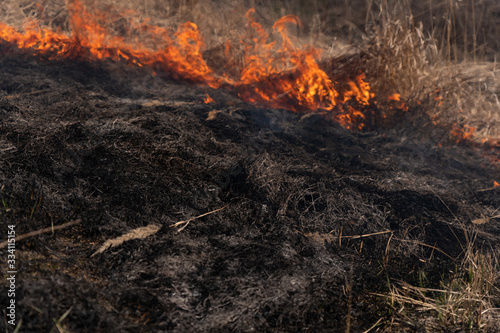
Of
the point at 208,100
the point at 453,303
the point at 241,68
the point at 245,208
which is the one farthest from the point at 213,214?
the point at 241,68

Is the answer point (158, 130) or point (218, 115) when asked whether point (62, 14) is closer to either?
point (218, 115)

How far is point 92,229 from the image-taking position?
6.43 feet

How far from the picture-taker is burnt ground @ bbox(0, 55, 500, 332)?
1.60 m

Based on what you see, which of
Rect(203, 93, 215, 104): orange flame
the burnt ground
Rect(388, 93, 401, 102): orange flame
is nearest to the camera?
the burnt ground

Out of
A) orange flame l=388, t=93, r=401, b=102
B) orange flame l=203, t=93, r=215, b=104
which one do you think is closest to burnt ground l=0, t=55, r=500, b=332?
orange flame l=203, t=93, r=215, b=104

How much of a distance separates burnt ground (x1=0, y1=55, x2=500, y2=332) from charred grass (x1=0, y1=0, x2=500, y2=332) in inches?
0.4

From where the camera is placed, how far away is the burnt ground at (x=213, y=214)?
5.24ft

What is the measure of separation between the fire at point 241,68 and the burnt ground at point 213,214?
0.78 metres

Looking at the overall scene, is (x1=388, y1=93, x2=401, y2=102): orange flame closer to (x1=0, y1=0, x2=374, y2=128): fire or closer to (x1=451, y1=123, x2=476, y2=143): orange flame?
(x1=0, y1=0, x2=374, y2=128): fire

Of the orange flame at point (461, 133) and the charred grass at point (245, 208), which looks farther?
the orange flame at point (461, 133)

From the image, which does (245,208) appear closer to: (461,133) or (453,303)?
(453,303)

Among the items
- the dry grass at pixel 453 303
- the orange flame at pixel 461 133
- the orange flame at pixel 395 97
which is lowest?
the orange flame at pixel 461 133

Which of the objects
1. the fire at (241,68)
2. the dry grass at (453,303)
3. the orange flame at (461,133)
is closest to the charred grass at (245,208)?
the dry grass at (453,303)

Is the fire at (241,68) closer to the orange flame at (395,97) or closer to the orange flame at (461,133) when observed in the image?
the orange flame at (395,97)
